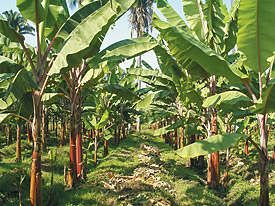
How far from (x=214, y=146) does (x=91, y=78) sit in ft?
11.3

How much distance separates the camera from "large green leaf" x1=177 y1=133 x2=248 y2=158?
11.6 ft

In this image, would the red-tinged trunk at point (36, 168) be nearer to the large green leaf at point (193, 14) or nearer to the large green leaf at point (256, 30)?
the large green leaf at point (256, 30)

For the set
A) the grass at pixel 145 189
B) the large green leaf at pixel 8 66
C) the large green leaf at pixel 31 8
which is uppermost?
the large green leaf at pixel 31 8

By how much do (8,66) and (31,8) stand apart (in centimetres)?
163

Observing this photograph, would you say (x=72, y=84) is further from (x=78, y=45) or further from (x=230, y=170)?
(x=230, y=170)

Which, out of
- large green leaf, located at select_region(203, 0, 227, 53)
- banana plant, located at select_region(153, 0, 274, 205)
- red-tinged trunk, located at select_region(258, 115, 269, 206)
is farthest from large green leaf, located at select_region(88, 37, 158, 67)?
red-tinged trunk, located at select_region(258, 115, 269, 206)

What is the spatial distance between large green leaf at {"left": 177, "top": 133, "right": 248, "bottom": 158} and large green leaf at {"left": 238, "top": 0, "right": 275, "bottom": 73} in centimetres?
152

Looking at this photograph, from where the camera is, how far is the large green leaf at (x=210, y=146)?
139 inches

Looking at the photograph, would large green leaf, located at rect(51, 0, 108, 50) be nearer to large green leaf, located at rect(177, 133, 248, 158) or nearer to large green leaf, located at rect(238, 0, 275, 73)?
large green leaf, located at rect(238, 0, 275, 73)

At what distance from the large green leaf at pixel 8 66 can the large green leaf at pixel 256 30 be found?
4.66 m

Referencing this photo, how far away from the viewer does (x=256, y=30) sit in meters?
3.66

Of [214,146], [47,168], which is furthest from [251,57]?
[47,168]

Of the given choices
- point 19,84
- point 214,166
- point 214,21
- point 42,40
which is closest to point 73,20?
point 42,40

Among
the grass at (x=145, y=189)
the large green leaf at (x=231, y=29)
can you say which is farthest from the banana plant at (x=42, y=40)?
the large green leaf at (x=231, y=29)
